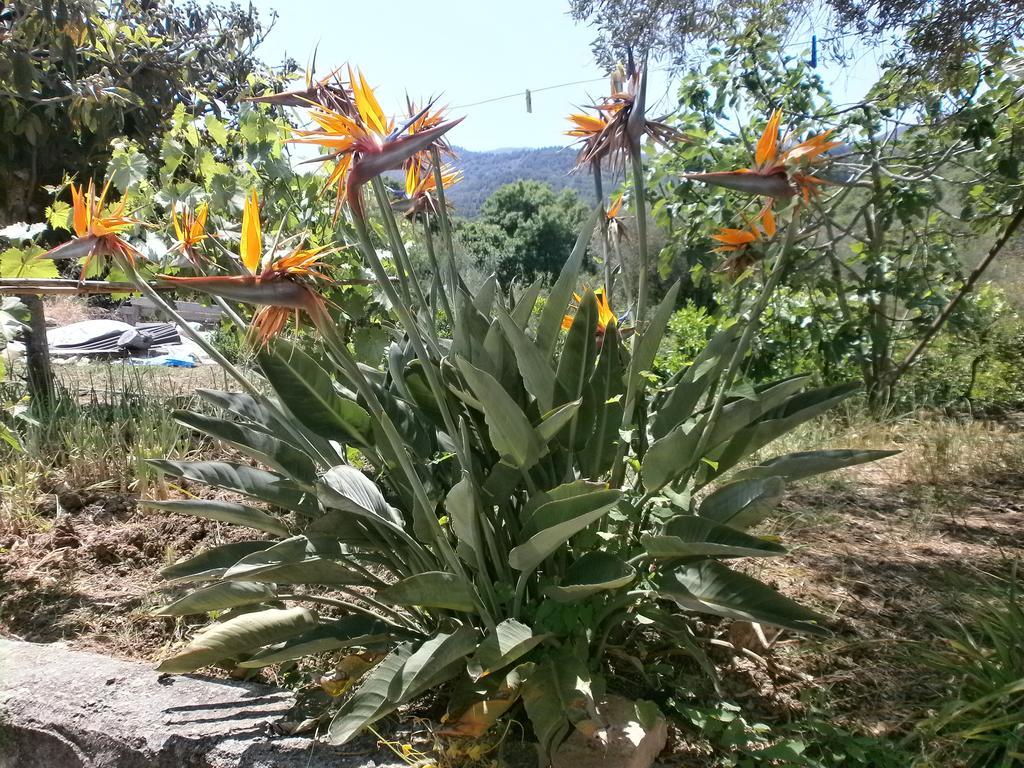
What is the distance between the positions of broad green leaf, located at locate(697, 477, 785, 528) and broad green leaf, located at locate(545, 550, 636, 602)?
0.69 feet

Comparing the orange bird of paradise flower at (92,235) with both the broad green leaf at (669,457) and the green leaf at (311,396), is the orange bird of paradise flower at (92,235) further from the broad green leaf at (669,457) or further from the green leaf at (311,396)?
the broad green leaf at (669,457)

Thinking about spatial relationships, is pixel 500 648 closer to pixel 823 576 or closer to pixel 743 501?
pixel 743 501

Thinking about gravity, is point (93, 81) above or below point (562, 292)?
above

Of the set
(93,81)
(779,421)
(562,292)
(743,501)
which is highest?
(93,81)

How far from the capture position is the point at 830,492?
3414mm

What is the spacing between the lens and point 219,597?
169 cm

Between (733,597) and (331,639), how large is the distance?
2.66 feet

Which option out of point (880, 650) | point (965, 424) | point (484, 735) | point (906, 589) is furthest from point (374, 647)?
point (965, 424)

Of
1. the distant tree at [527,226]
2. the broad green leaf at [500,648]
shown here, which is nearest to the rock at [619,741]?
the broad green leaf at [500,648]

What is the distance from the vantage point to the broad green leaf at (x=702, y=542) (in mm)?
1463

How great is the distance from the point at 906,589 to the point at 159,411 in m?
3.31

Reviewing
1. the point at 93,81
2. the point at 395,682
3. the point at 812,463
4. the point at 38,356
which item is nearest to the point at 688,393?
the point at 812,463

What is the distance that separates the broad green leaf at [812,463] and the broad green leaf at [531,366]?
1.51 feet

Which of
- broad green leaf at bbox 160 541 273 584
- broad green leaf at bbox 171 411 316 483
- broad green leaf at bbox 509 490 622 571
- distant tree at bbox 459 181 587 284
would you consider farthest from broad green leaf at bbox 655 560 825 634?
distant tree at bbox 459 181 587 284
